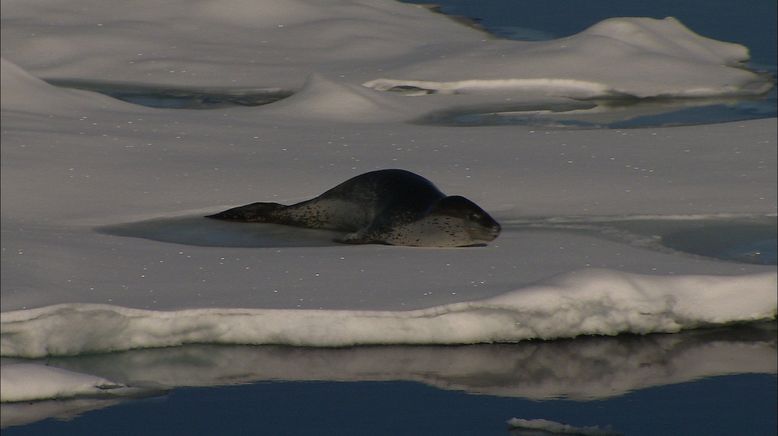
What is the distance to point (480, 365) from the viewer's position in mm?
5586

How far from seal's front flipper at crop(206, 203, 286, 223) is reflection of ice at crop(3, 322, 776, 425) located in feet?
6.36

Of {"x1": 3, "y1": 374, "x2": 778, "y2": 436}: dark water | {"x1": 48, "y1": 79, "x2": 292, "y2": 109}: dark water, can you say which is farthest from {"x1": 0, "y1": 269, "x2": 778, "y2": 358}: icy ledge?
{"x1": 48, "y1": 79, "x2": 292, "y2": 109}: dark water

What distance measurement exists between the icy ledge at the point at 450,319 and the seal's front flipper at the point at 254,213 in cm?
187

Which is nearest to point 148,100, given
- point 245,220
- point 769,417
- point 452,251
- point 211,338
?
point 245,220

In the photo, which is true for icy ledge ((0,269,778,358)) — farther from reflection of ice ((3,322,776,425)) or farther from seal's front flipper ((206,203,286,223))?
seal's front flipper ((206,203,286,223))

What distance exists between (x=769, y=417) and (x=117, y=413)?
198 cm

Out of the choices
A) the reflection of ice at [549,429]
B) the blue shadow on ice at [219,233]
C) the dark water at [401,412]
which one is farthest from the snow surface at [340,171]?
the reflection of ice at [549,429]

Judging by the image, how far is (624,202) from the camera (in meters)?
7.98

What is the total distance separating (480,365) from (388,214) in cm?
186

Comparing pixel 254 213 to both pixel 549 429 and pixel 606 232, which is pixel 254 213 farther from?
pixel 549 429

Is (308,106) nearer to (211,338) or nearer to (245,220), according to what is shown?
(245,220)

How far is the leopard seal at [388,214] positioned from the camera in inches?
282

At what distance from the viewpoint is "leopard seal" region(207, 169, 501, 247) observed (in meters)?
7.16

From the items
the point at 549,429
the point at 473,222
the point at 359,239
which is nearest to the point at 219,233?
the point at 359,239
